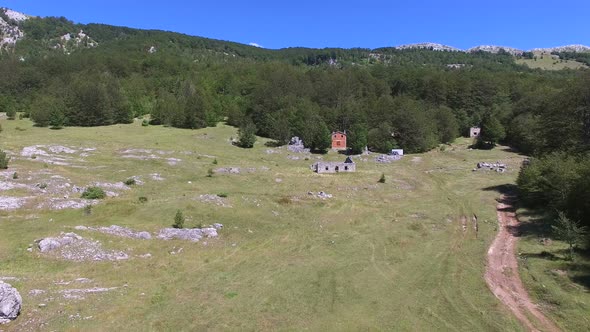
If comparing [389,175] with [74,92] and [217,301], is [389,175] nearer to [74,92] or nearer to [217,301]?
[217,301]

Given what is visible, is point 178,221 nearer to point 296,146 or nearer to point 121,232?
point 121,232

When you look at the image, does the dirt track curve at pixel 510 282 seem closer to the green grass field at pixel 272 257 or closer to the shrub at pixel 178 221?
the green grass field at pixel 272 257

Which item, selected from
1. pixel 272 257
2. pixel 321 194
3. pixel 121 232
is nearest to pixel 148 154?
pixel 321 194

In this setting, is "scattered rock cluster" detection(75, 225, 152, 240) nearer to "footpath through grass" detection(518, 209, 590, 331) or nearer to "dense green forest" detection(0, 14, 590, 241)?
"footpath through grass" detection(518, 209, 590, 331)

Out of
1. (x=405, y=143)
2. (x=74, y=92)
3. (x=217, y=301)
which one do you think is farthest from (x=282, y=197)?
(x=74, y=92)

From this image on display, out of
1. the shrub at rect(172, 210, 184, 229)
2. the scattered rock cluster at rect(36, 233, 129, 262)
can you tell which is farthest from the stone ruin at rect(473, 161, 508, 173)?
the scattered rock cluster at rect(36, 233, 129, 262)
